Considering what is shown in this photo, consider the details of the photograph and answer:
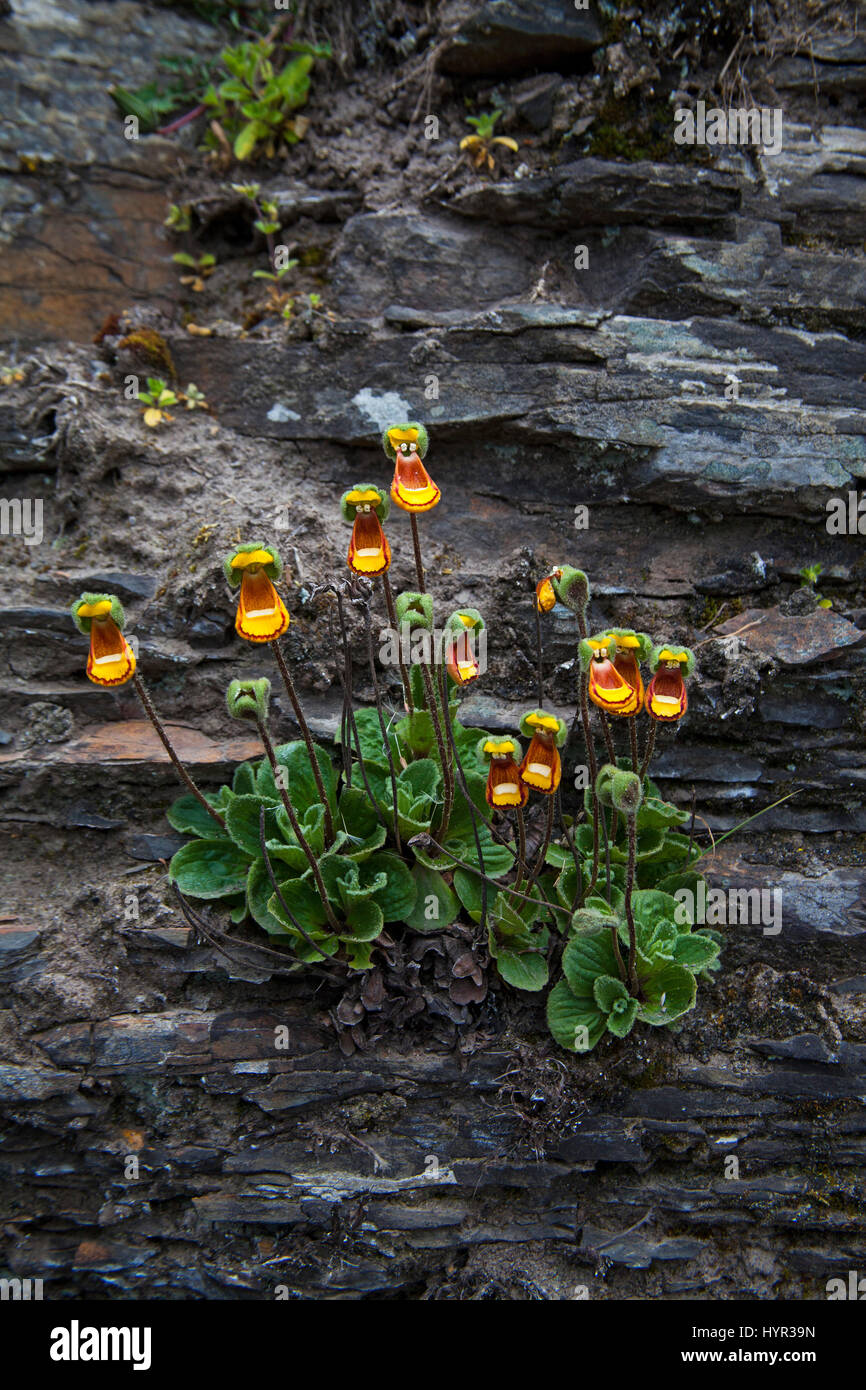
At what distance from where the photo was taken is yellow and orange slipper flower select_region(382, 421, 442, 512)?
3156 mm

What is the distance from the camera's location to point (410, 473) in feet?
10.5

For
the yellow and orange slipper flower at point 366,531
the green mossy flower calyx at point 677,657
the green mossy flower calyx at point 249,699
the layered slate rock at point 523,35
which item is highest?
the layered slate rock at point 523,35

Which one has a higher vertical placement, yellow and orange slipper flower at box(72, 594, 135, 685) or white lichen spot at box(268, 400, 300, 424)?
white lichen spot at box(268, 400, 300, 424)

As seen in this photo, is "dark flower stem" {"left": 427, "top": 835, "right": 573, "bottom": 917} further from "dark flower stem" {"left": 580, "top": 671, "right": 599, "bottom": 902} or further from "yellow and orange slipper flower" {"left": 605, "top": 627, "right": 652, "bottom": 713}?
"yellow and orange slipper flower" {"left": 605, "top": 627, "right": 652, "bottom": 713}

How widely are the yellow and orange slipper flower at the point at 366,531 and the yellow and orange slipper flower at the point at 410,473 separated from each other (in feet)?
0.29

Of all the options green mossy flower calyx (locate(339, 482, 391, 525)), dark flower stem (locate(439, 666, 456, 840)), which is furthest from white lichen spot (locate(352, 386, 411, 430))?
dark flower stem (locate(439, 666, 456, 840))

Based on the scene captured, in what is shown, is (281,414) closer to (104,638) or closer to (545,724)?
(104,638)

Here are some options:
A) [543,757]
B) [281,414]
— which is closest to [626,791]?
[543,757]

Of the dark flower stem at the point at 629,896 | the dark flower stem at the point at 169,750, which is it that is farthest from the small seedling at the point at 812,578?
the dark flower stem at the point at 169,750

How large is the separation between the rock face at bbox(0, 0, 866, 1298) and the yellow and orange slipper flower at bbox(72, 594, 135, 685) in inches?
41.7

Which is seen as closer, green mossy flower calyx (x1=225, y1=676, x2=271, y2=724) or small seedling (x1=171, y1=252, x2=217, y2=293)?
green mossy flower calyx (x1=225, y1=676, x2=271, y2=724)

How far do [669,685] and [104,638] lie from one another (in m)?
2.07

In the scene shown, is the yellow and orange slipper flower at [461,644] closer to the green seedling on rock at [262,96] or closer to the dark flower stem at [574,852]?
the dark flower stem at [574,852]

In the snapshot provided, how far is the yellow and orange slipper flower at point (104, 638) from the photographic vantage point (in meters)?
2.97
